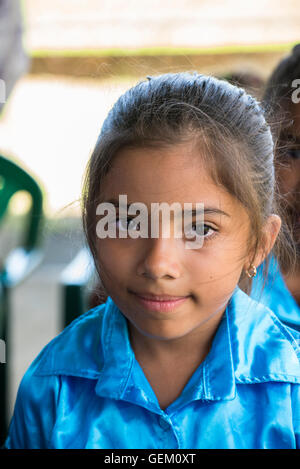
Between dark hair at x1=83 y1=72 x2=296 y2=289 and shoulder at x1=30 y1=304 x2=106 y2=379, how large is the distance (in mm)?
212

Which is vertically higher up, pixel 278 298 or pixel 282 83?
pixel 282 83

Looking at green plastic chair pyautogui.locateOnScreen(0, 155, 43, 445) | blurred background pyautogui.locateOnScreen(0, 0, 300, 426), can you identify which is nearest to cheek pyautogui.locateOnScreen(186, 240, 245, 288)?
green plastic chair pyautogui.locateOnScreen(0, 155, 43, 445)

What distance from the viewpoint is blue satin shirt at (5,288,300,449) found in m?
0.72

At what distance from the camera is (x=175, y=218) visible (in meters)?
0.65

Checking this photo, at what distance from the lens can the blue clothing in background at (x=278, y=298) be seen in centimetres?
89

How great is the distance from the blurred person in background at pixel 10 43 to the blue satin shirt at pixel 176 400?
1164 millimetres

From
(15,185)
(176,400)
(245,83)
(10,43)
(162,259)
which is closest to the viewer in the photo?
(162,259)

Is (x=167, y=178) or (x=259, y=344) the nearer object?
(x=167, y=178)

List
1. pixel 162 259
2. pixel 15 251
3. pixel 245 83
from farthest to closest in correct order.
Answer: pixel 15 251 → pixel 245 83 → pixel 162 259

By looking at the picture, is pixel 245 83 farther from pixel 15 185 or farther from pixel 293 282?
pixel 15 185

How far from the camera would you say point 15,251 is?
1683 millimetres

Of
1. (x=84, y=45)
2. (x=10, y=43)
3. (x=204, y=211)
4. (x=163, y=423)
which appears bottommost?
(x=163, y=423)

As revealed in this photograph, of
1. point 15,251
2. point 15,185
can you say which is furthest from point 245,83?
point 15,251

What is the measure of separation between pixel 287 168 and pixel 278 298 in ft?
0.75
